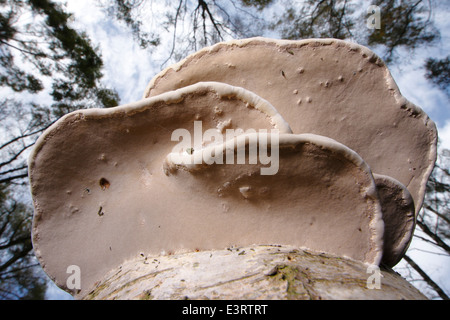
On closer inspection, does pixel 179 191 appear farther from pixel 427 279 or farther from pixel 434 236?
pixel 427 279

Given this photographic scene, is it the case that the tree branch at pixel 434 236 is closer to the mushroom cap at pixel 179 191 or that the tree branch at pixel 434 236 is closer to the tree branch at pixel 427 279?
the tree branch at pixel 427 279

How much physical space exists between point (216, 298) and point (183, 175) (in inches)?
20.4

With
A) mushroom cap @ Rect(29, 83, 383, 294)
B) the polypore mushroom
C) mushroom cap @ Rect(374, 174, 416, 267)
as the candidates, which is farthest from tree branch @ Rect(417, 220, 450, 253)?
the polypore mushroom

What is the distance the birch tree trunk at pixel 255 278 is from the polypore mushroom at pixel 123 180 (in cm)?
18

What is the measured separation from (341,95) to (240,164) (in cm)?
92

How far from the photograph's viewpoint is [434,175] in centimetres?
479

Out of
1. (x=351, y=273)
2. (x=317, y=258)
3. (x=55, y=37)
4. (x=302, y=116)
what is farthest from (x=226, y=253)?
(x=55, y=37)

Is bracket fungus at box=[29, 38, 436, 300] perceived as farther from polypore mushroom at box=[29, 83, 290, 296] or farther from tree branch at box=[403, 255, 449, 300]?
tree branch at box=[403, 255, 449, 300]

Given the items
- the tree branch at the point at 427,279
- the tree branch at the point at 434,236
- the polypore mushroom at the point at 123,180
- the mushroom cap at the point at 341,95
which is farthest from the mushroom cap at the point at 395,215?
the tree branch at the point at 427,279

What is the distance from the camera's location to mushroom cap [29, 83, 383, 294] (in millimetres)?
1051

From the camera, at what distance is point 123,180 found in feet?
4.45

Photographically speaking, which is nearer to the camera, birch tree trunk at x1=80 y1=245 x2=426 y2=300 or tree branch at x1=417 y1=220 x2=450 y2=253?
birch tree trunk at x1=80 y1=245 x2=426 y2=300

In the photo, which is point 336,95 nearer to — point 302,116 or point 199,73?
point 302,116

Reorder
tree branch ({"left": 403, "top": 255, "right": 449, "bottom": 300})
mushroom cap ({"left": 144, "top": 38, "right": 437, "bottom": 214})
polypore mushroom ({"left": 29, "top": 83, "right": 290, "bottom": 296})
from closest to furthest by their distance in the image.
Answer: polypore mushroom ({"left": 29, "top": 83, "right": 290, "bottom": 296}) → mushroom cap ({"left": 144, "top": 38, "right": 437, "bottom": 214}) → tree branch ({"left": 403, "top": 255, "right": 449, "bottom": 300})
